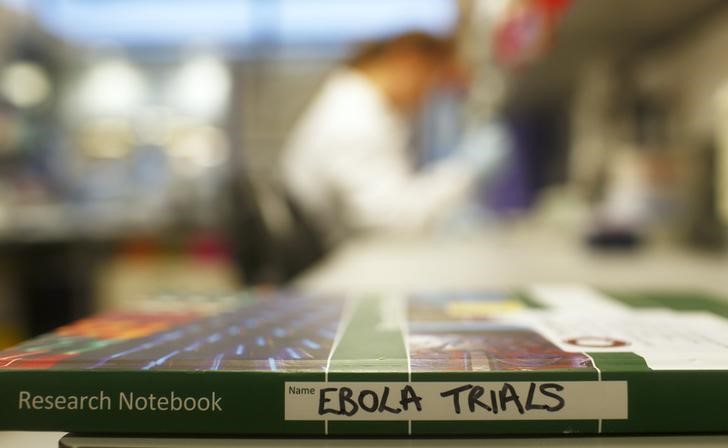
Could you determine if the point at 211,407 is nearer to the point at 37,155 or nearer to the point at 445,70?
the point at 445,70

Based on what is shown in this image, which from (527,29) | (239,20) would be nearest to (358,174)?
(527,29)

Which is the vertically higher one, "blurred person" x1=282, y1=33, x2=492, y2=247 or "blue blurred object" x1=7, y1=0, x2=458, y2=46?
"blue blurred object" x1=7, y1=0, x2=458, y2=46

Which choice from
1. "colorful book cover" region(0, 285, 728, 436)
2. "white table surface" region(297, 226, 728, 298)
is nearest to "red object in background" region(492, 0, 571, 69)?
"white table surface" region(297, 226, 728, 298)

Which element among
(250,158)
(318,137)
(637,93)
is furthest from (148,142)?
(637,93)

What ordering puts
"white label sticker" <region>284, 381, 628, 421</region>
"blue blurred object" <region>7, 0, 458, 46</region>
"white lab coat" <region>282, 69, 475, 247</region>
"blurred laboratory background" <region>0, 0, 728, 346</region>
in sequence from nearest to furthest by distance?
1. "white label sticker" <region>284, 381, 628, 421</region>
2. "blurred laboratory background" <region>0, 0, 728, 346</region>
3. "white lab coat" <region>282, 69, 475, 247</region>
4. "blue blurred object" <region>7, 0, 458, 46</region>

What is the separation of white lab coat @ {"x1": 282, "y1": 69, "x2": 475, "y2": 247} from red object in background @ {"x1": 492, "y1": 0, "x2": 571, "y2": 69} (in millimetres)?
502

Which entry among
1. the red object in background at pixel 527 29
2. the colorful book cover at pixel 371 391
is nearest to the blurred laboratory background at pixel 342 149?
the red object in background at pixel 527 29

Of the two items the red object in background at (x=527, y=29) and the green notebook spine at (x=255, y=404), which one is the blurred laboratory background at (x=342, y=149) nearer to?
the red object in background at (x=527, y=29)

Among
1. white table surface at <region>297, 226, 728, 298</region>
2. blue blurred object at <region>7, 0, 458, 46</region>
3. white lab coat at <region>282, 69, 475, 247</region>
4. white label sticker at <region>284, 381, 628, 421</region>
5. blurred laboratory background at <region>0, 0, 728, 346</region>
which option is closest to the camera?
white label sticker at <region>284, 381, 628, 421</region>

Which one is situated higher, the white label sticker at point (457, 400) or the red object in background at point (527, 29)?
the red object in background at point (527, 29)

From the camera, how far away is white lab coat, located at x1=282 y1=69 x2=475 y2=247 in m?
1.71

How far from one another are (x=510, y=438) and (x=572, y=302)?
180 mm

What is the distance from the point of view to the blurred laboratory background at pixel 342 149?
904 mm

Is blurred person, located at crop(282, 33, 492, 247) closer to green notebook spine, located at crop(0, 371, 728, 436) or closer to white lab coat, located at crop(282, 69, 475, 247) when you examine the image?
white lab coat, located at crop(282, 69, 475, 247)
